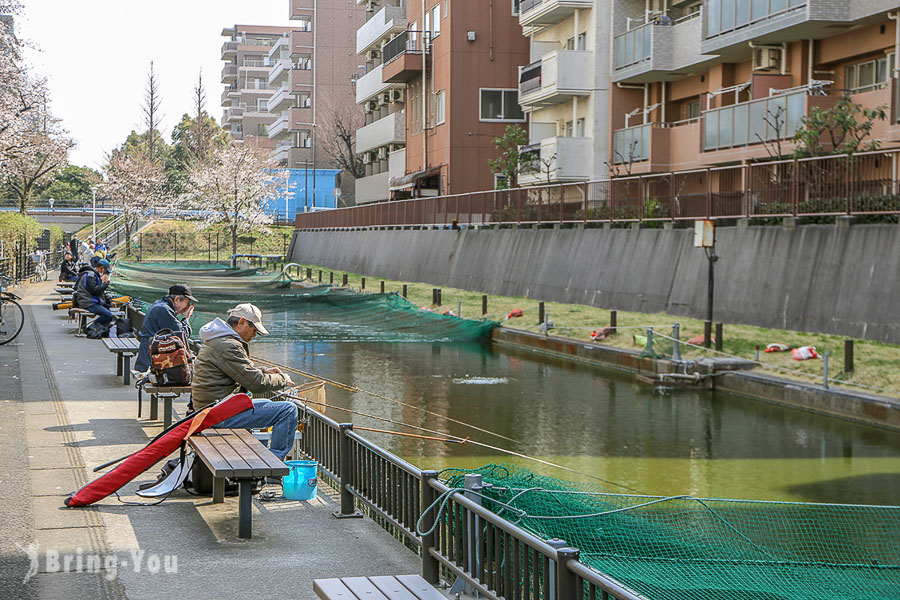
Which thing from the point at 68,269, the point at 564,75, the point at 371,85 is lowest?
the point at 68,269

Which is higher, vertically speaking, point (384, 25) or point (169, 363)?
point (384, 25)

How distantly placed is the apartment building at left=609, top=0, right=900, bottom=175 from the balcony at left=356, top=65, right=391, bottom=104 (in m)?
26.7

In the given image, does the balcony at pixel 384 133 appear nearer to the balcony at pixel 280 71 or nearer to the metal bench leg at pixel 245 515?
the balcony at pixel 280 71

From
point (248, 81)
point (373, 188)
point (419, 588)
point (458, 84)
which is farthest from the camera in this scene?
point (248, 81)

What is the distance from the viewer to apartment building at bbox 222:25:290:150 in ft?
423

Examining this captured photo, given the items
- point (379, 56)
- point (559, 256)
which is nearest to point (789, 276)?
point (559, 256)

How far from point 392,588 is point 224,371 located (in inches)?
137

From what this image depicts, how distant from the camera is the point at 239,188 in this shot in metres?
86.1

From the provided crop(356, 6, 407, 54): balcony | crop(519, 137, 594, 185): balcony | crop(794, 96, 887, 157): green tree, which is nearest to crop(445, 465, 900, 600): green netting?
crop(794, 96, 887, 157): green tree

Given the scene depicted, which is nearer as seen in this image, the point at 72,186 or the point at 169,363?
the point at 169,363

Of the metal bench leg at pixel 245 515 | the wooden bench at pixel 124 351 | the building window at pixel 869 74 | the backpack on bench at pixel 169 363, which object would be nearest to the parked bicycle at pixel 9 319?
the wooden bench at pixel 124 351

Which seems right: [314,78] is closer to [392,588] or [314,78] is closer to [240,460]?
[240,460]

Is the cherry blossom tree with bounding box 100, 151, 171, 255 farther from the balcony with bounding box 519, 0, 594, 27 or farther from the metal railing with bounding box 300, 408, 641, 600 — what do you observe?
the metal railing with bounding box 300, 408, 641, 600

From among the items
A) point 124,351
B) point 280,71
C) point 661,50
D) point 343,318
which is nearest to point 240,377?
point 124,351
